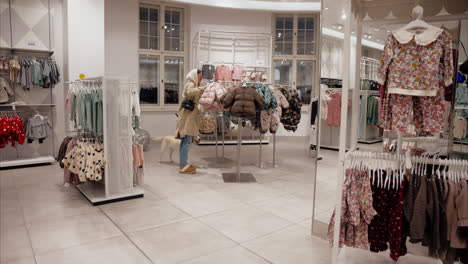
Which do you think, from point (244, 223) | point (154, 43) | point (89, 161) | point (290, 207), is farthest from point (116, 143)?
point (154, 43)

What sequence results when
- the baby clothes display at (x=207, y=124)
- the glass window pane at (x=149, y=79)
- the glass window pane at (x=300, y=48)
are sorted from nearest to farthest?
1. the baby clothes display at (x=207, y=124)
2. the glass window pane at (x=149, y=79)
3. the glass window pane at (x=300, y=48)

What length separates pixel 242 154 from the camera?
7.86 m

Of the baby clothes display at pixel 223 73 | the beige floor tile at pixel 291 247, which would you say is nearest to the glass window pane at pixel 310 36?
the baby clothes display at pixel 223 73

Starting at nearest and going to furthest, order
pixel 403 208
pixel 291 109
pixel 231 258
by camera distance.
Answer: pixel 403 208
pixel 231 258
pixel 291 109

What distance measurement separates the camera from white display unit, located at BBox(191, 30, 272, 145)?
9445mm

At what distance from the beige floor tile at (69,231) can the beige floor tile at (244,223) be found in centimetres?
100

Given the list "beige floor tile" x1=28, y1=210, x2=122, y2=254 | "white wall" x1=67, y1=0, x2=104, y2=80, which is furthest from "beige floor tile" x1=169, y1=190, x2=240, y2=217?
"white wall" x1=67, y1=0, x2=104, y2=80

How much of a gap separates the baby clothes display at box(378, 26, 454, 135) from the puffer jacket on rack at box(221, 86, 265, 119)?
2517mm

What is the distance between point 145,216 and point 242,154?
4.17m

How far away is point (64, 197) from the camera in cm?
449

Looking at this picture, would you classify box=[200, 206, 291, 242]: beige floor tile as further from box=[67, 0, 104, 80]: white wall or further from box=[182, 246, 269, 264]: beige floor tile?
box=[67, 0, 104, 80]: white wall

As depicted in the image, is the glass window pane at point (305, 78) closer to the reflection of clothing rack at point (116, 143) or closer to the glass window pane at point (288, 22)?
the glass window pane at point (288, 22)

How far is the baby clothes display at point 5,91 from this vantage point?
19.9 feet

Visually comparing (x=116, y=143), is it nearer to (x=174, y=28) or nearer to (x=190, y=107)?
(x=190, y=107)
